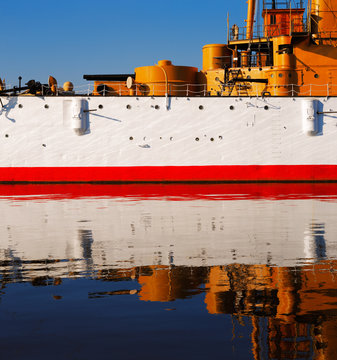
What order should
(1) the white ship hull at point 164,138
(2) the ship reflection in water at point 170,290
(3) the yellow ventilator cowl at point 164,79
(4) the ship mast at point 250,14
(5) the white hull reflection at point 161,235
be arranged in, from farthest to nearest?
(4) the ship mast at point 250,14 < (3) the yellow ventilator cowl at point 164,79 < (1) the white ship hull at point 164,138 < (5) the white hull reflection at point 161,235 < (2) the ship reflection in water at point 170,290

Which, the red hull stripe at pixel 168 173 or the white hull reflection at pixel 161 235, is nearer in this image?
the white hull reflection at pixel 161 235

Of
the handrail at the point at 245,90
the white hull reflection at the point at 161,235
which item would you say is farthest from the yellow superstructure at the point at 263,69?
the white hull reflection at the point at 161,235

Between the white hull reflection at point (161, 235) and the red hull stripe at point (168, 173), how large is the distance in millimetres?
12634

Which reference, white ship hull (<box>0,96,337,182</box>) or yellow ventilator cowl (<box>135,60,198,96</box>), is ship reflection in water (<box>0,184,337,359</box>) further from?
yellow ventilator cowl (<box>135,60,198,96</box>)

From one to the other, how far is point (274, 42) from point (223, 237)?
24.4 meters

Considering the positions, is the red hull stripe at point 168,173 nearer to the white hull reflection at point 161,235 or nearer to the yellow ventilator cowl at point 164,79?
the yellow ventilator cowl at point 164,79

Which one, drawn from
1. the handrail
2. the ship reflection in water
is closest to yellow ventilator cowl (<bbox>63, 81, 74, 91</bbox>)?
the handrail

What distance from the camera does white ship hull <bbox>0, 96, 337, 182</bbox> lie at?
Result: 2962 centimetres

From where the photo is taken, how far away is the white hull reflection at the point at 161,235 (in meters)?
7.35

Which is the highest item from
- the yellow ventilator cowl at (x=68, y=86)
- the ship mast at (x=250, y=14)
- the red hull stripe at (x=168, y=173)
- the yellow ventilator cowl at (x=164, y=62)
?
the ship mast at (x=250, y=14)

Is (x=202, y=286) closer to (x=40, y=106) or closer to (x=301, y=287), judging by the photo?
(x=301, y=287)

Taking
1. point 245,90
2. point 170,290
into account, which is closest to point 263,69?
point 245,90

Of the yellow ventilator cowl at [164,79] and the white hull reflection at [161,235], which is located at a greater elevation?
the yellow ventilator cowl at [164,79]

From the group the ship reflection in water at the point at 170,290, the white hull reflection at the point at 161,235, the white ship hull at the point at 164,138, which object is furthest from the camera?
the white ship hull at the point at 164,138
